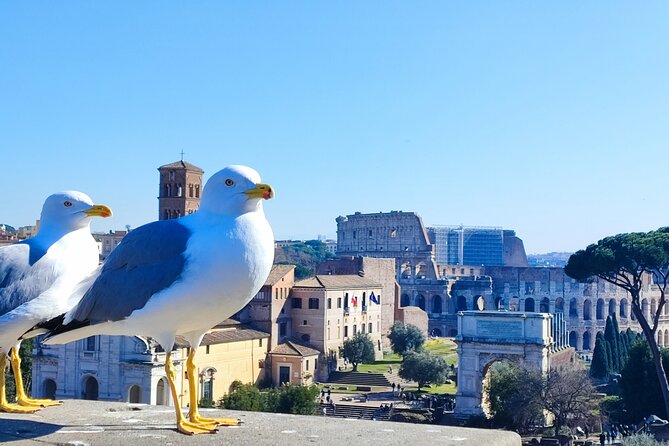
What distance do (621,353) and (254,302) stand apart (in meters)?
16.8

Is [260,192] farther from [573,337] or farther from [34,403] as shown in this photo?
[573,337]

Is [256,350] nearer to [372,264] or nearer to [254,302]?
[254,302]

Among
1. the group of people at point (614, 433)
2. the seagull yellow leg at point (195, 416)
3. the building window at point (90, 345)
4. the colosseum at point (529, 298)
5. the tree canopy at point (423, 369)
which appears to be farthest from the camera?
A: the colosseum at point (529, 298)

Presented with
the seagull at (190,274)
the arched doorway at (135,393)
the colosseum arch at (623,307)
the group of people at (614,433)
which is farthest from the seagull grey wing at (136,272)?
the colosseum arch at (623,307)

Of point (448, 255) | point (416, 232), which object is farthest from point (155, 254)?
point (448, 255)

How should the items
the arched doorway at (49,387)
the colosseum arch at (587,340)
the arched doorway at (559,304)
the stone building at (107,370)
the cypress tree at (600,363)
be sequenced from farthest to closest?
the arched doorway at (559,304) < the colosseum arch at (587,340) < the cypress tree at (600,363) < the arched doorway at (49,387) < the stone building at (107,370)

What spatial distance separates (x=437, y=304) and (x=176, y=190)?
2511 cm

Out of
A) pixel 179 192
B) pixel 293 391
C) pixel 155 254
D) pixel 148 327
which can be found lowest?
pixel 293 391

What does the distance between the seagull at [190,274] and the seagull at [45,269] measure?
7.8 inches

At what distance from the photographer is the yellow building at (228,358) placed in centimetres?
2667

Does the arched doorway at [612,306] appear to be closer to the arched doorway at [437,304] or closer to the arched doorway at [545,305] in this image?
the arched doorway at [545,305]

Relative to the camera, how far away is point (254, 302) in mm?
33125

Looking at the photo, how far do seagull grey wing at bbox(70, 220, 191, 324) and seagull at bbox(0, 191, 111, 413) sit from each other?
267 millimetres

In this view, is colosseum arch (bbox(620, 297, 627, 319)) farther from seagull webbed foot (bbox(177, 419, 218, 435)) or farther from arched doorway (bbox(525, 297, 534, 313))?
seagull webbed foot (bbox(177, 419, 218, 435))
